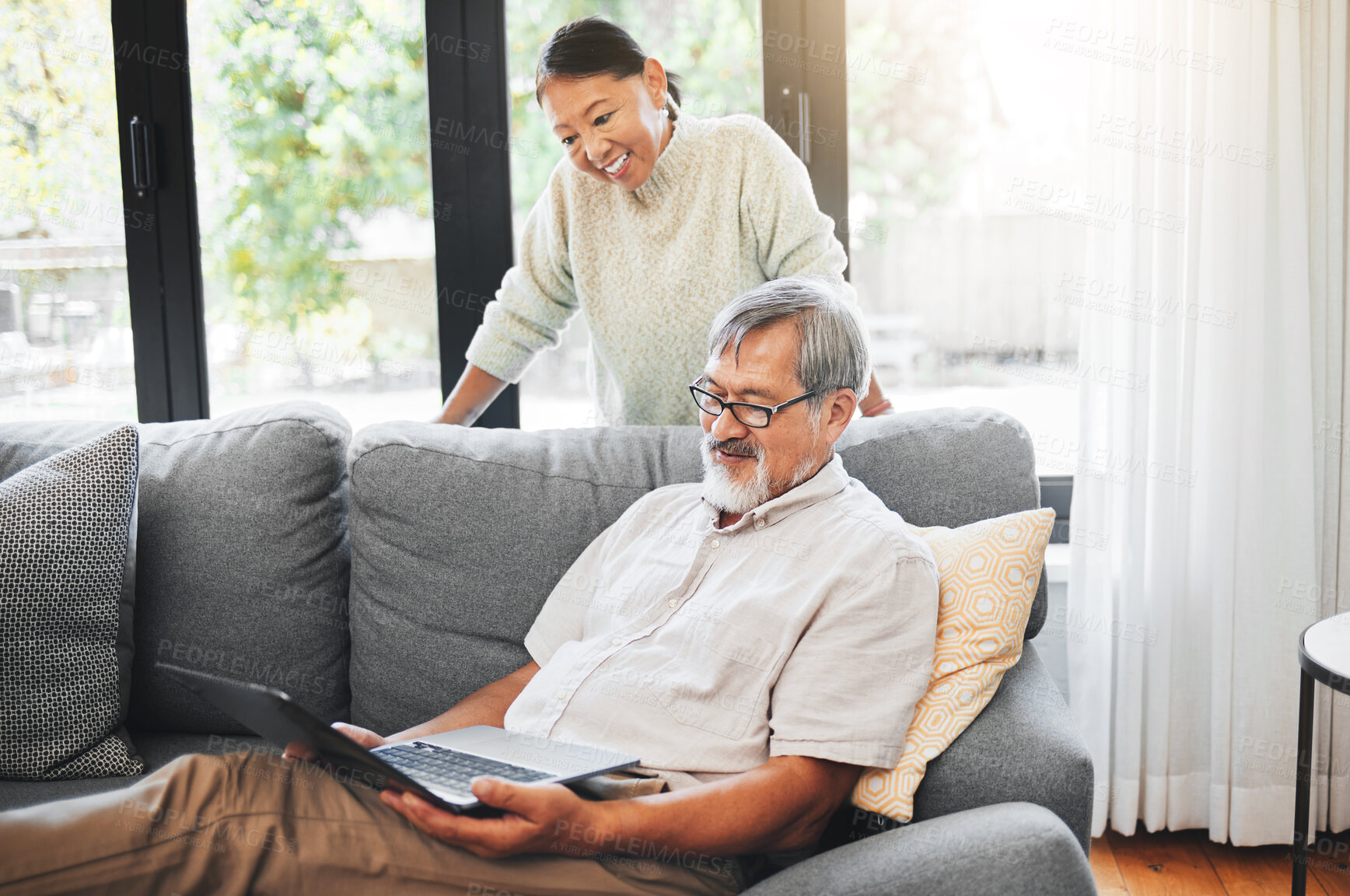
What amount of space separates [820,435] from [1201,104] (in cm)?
121

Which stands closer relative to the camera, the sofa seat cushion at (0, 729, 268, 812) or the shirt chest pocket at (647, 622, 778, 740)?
the shirt chest pocket at (647, 622, 778, 740)

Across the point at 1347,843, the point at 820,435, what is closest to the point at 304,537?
the point at 820,435

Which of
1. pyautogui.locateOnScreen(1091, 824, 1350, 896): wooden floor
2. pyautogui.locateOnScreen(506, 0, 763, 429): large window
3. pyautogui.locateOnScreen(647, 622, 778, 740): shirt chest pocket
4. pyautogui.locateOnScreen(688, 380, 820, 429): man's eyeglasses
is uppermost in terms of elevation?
pyautogui.locateOnScreen(506, 0, 763, 429): large window

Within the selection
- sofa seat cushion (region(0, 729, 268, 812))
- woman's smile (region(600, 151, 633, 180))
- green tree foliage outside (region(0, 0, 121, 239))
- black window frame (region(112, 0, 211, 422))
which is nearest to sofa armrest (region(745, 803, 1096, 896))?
sofa seat cushion (region(0, 729, 268, 812))

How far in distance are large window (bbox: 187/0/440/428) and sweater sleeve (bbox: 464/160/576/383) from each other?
50 centimetres

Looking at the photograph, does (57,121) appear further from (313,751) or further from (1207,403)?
(1207,403)

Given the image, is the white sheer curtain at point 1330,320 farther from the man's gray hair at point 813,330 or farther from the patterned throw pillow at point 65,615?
the patterned throw pillow at point 65,615

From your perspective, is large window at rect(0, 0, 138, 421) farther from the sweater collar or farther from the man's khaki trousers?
the man's khaki trousers

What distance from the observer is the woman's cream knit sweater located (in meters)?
1.85

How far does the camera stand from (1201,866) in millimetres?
2125

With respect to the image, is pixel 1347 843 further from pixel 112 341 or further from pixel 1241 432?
pixel 112 341

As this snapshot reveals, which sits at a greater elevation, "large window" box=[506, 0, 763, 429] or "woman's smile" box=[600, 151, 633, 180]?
"large window" box=[506, 0, 763, 429]

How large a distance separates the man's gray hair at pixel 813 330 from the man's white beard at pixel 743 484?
0.10m

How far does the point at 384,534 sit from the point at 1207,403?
1613 millimetres
